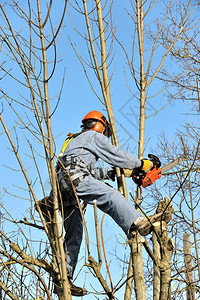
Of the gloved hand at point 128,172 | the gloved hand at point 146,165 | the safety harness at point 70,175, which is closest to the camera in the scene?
the safety harness at point 70,175

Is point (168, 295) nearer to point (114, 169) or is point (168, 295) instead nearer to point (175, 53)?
point (114, 169)

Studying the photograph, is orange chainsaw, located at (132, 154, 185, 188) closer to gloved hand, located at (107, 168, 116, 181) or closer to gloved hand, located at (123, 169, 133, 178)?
gloved hand, located at (123, 169, 133, 178)

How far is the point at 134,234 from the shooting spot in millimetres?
3893

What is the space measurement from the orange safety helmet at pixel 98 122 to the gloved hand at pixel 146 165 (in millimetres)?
638

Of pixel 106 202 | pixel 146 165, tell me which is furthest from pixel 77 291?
pixel 146 165

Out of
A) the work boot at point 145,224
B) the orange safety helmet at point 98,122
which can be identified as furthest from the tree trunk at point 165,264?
the orange safety helmet at point 98,122

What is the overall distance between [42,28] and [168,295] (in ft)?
8.23

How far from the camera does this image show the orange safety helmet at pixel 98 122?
4607 mm

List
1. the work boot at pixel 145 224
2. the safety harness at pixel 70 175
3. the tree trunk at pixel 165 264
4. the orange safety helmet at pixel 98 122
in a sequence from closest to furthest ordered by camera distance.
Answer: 1. the tree trunk at pixel 165 264
2. the work boot at pixel 145 224
3. the safety harness at pixel 70 175
4. the orange safety helmet at pixel 98 122

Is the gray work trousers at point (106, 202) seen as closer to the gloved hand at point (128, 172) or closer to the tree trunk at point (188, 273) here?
the gloved hand at point (128, 172)

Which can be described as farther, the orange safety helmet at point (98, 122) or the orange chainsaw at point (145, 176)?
the orange safety helmet at point (98, 122)

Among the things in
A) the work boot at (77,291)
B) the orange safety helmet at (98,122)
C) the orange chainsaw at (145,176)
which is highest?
the orange safety helmet at (98,122)

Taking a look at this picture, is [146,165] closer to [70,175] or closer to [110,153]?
[110,153]

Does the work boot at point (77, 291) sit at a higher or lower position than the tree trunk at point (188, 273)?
lower
